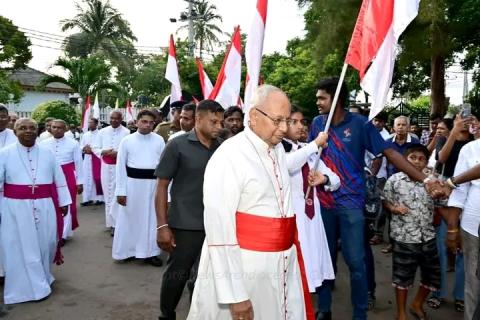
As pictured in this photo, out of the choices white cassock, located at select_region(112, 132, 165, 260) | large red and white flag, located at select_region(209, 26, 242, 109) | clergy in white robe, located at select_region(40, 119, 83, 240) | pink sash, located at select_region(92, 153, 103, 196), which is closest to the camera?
large red and white flag, located at select_region(209, 26, 242, 109)

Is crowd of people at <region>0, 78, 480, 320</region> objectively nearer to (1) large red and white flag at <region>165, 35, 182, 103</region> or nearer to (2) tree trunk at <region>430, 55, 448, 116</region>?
(1) large red and white flag at <region>165, 35, 182, 103</region>

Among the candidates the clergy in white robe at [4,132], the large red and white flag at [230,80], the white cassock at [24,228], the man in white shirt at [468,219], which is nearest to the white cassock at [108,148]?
the clergy in white robe at [4,132]

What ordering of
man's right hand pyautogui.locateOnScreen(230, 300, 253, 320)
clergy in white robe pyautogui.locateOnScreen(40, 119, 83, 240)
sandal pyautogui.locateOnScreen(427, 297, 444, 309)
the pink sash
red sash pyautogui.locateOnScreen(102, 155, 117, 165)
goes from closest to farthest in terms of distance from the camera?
man's right hand pyautogui.locateOnScreen(230, 300, 253, 320), sandal pyautogui.locateOnScreen(427, 297, 444, 309), clergy in white robe pyautogui.locateOnScreen(40, 119, 83, 240), red sash pyautogui.locateOnScreen(102, 155, 117, 165), the pink sash

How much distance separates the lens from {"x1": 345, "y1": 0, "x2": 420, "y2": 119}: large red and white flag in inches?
149

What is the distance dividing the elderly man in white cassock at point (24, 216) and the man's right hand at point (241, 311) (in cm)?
356

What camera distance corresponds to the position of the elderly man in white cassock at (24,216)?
17.5 feet

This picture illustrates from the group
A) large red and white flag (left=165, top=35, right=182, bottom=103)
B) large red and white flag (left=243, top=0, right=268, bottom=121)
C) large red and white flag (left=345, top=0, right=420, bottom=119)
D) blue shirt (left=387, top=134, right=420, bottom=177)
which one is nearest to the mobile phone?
large red and white flag (left=345, top=0, right=420, bottom=119)

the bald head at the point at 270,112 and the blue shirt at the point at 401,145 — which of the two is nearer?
the bald head at the point at 270,112

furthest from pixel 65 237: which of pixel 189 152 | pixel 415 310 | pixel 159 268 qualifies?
pixel 415 310

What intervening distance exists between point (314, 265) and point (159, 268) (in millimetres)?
2875

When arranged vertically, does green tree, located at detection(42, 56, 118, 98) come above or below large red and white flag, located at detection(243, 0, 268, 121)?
above

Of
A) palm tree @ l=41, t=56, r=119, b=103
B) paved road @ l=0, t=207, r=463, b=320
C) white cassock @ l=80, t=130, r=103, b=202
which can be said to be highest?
palm tree @ l=41, t=56, r=119, b=103

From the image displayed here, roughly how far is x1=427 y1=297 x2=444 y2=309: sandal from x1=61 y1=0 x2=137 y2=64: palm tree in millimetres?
39597

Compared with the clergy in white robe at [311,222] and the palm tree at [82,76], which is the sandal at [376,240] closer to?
the clergy in white robe at [311,222]
